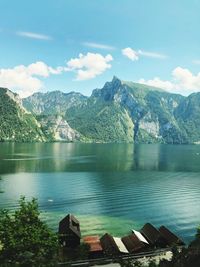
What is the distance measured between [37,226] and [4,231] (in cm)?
475

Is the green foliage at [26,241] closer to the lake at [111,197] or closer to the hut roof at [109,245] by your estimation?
the hut roof at [109,245]

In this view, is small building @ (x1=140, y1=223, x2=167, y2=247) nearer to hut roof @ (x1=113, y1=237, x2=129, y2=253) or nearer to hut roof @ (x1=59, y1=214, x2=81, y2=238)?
hut roof @ (x1=113, y1=237, x2=129, y2=253)

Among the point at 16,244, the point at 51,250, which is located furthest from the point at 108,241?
the point at 16,244

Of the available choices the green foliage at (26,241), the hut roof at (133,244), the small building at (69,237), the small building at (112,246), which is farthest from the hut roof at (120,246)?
the green foliage at (26,241)

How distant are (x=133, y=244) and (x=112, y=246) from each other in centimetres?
447

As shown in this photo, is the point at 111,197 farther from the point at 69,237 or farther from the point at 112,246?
the point at 112,246

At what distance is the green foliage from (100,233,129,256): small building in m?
13.1

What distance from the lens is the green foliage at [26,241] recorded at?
1948 inches

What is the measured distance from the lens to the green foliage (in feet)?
162

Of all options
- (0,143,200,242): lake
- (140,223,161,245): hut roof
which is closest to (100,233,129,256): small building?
(140,223,161,245): hut roof

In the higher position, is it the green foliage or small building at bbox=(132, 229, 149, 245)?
the green foliage

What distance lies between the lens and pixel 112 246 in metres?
64.3

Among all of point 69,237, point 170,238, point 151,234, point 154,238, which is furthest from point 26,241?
point 170,238

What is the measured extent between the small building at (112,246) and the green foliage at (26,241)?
1313 centimetres
